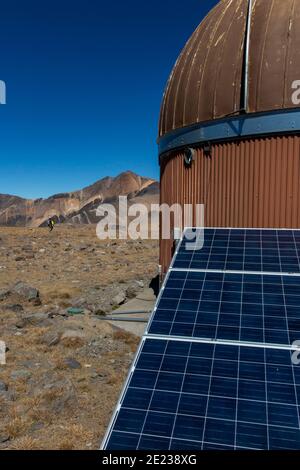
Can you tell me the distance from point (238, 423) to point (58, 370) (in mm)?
6582

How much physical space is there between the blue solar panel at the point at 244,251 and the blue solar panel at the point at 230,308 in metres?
0.29

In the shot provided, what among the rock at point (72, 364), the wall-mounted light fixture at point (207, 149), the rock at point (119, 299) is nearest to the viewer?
the rock at point (72, 364)

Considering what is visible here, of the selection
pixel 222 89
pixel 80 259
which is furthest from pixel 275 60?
pixel 80 259

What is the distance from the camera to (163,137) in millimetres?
12914

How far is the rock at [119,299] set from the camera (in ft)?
51.9

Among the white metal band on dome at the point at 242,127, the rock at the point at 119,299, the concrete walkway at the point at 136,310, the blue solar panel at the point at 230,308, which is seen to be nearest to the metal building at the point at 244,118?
the white metal band on dome at the point at 242,127

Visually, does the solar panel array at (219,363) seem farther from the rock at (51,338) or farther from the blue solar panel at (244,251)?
the rock at (51,338)

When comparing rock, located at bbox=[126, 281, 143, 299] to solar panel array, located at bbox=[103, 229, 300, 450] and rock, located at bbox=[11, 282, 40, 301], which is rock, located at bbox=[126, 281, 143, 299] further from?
solar panel array, located at bbox=[103, 229, 300, 450]

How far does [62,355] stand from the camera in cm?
1076

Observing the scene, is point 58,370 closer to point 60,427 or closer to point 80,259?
point 60,427

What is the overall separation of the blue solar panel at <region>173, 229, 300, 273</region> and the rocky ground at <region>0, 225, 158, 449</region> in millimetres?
3582

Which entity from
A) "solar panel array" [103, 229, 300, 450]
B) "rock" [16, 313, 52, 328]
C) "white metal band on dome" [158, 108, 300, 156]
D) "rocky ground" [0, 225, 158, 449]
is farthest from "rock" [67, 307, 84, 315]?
"solar panel array" [103, 229, 300, 450]

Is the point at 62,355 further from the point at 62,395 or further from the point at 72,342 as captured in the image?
the point at 62,395

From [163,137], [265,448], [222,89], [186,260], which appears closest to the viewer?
[265,448]
